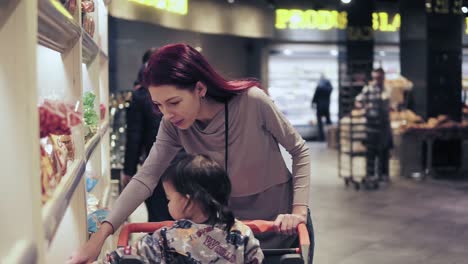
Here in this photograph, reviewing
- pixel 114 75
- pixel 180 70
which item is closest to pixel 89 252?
pixel 180 70

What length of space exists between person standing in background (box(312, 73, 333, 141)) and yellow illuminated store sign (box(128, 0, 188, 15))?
647 cm

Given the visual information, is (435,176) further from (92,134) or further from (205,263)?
(205,263)

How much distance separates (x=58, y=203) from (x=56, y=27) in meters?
0.57

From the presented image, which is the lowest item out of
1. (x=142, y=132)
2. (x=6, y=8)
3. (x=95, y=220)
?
(x=95, y=220)

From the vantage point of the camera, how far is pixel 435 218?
300 inches

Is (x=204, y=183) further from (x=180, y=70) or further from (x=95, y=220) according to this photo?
(x=95, y=220)

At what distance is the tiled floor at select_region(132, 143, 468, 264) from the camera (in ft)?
19.6

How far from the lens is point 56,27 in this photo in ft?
6.54

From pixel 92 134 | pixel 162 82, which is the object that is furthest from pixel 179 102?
pixel 92 134

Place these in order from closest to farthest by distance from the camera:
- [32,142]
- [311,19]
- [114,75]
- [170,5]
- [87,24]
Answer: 1. [32,142]
2. [87,24]
3. [114,75]
4. [170,5]
5. [311,19]

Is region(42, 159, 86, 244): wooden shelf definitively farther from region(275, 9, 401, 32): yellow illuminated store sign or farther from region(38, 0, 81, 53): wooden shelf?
region(275, 9, 401, 32): yellow illuminated store sign

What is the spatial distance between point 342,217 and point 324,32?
10.7m

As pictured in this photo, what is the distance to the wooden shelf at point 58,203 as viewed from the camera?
1516 mm

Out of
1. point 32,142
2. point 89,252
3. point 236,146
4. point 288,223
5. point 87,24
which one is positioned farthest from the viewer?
point 87,24
